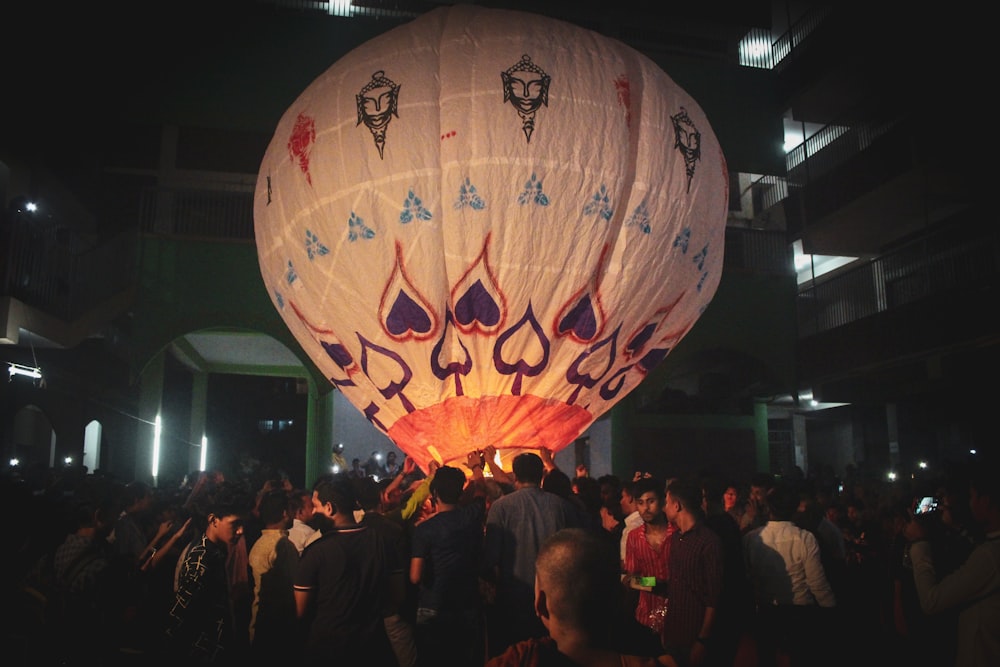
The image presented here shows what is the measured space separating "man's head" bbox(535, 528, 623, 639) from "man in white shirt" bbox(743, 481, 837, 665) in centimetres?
349

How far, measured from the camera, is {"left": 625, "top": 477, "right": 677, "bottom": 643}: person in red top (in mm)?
5211

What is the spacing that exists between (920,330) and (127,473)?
1443 centimetres

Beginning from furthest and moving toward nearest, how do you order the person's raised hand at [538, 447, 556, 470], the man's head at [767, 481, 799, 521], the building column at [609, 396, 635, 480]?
1. the building column at [609, 396, 635, 480]
2. the person's raised hand at [538, 447, 556, 470]
3. the man's head at [767, 481, 799, 521]

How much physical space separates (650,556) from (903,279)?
42.2 feet

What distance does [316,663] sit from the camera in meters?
4.37

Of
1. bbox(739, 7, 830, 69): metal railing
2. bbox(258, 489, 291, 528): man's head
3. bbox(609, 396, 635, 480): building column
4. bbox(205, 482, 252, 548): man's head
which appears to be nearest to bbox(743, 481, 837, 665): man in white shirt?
bbox(258, 489, 291, 528): man's head

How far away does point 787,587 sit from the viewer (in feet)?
18.0

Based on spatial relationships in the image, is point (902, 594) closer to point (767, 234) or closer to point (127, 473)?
point (767, 234)

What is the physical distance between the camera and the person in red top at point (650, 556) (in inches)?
205

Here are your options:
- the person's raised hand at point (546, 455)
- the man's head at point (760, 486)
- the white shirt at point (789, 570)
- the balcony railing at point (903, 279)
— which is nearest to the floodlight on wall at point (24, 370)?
the person's raised hand at point (546, 455)

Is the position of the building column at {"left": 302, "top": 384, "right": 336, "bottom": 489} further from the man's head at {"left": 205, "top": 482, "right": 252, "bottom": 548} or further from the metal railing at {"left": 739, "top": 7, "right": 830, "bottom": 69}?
the metal railing at {"left": 739, "top": 7, "right": 830, "bottom": 69}

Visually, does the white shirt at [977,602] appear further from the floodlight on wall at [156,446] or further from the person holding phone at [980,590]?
the floodlight on wall at [156,446]

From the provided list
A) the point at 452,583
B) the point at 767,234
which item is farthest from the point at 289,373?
the point at 452,583

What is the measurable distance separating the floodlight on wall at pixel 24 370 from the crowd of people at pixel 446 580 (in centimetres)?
456
